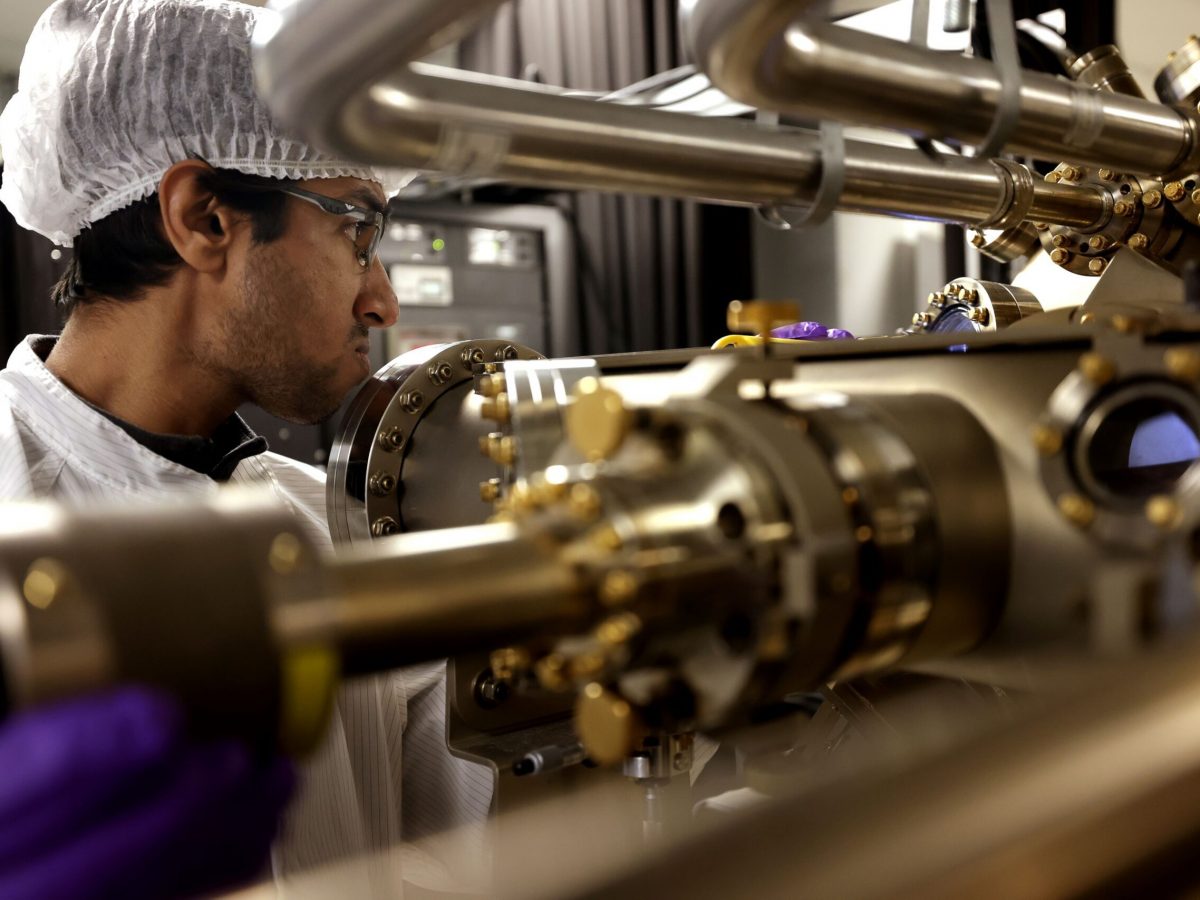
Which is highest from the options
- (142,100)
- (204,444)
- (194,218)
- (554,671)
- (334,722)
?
(142,100)

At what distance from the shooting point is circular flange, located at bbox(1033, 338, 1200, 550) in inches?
12.1

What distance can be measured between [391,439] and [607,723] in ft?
1.04

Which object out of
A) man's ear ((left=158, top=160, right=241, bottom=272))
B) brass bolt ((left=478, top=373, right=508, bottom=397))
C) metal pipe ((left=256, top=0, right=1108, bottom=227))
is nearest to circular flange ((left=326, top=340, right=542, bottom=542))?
brass bolt ((left=478, top=373, right=508, bottom=397))

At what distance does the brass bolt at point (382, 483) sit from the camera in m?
0.60

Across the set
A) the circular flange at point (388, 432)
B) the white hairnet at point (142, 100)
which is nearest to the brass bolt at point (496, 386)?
the circular flange at point (388, 432)

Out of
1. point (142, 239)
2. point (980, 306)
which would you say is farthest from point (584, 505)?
point (142, 239)

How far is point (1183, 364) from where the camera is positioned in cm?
30

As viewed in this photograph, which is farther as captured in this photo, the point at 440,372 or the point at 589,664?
the point at 440,372

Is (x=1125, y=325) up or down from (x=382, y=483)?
up

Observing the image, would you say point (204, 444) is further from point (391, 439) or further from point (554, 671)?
point (554, 671)

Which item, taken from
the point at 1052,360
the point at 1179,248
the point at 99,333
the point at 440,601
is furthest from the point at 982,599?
the point at 99,333

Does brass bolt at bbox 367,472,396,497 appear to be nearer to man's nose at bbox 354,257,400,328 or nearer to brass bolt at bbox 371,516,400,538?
brass bolt at bbox 371,516,400,538

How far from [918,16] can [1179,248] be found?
27cm

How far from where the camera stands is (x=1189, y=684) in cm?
26
